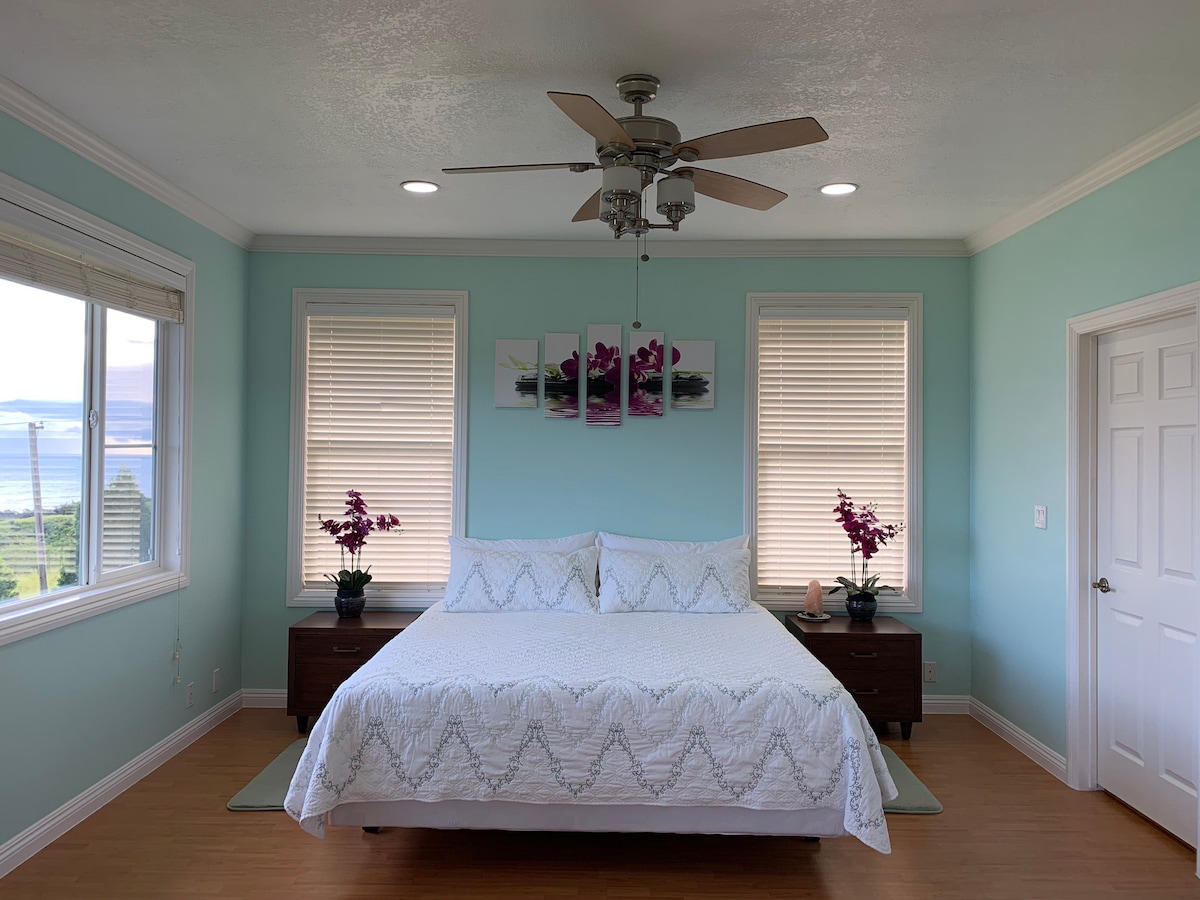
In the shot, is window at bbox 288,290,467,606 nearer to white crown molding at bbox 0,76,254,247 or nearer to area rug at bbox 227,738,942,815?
white crown molding at bbox 0,76,254,247

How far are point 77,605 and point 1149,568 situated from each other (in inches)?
164

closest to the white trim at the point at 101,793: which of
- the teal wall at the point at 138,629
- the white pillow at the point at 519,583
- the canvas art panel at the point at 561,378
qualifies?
the teal wall at the point at 138,629

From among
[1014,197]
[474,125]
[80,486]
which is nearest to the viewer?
[474,125]

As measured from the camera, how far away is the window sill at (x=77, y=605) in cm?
280

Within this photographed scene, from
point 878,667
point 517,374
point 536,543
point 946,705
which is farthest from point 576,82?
point 946,705

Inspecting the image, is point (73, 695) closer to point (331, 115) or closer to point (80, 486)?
point (80, 486)

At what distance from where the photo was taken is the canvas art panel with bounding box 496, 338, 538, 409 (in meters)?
4.64

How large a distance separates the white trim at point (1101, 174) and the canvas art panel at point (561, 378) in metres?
2.28

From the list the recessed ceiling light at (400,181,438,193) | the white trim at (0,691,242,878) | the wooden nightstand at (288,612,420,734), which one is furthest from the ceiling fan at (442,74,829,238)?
the white trim at (0,691,242,878)

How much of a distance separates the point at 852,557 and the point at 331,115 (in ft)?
11.3

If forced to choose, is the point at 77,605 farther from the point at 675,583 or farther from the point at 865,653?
the point at 865,653

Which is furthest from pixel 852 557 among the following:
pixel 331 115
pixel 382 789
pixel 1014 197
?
pixel 331 115

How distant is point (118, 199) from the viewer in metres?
3.40

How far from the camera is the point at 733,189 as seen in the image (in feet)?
8.77
